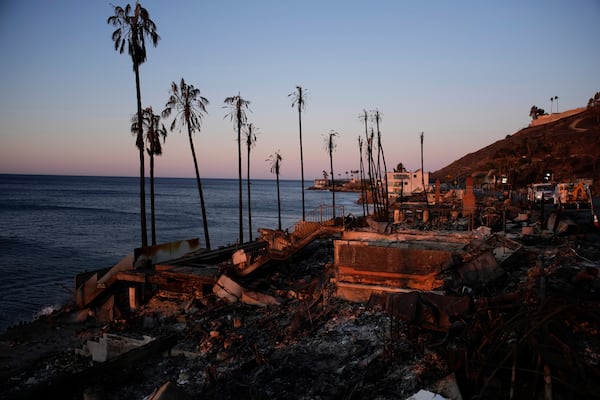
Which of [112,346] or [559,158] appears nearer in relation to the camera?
[112,346]

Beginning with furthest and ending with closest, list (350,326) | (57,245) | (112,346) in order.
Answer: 1. (57,245)
2. (112,346)
3. (350,326)

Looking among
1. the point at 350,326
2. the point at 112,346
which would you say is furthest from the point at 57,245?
the point at 350,326

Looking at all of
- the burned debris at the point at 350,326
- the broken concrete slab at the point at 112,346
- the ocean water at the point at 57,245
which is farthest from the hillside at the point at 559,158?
the broken concrete slab at the point at 112,346

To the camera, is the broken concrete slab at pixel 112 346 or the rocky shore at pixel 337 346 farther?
the broken concrete slab at pixel 112 346

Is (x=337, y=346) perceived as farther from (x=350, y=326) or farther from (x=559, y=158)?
(x=559, y=158)

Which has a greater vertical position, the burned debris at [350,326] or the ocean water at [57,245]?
the burned debris at [350,326]

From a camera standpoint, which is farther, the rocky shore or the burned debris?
the burned debris

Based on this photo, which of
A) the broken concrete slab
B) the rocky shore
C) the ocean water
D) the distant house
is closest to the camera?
the rocky shore

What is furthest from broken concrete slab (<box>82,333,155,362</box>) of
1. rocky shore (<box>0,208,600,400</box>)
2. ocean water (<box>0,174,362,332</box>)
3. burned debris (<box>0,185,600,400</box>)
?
ocean water (<box>0,174,362,332</box>)

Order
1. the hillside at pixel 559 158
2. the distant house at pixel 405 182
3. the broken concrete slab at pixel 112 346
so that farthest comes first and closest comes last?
the distant house at pixel 405 182, the hillside at pixel 559 158, the broken concrete slab at pixel 112 346

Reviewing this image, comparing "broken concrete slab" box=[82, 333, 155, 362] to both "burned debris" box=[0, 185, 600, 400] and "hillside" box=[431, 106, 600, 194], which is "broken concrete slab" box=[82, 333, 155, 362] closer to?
"burned debris" box=[0, 185, 600, 400]

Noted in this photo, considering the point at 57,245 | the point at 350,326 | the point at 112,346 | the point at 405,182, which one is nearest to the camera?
the point at 350,326

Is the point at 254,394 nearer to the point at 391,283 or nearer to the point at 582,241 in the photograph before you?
the point at 391,283

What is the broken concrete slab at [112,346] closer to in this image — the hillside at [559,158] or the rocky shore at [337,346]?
the rocky shore at [337,346]
